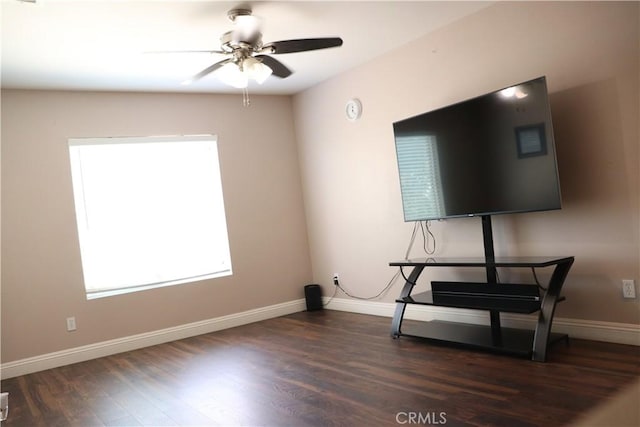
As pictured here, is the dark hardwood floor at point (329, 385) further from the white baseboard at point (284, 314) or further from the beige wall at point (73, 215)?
the beige wall at point (73, 215)

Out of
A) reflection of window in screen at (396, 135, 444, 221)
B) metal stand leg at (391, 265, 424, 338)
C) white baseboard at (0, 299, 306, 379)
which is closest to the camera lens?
reflection of window in screen at (396, 135, 444, 221)

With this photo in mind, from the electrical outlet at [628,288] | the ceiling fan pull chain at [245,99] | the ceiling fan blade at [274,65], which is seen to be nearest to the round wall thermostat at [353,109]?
the ceiling fan pull chain at [245,99]

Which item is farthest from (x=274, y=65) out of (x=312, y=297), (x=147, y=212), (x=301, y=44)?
(x=312, y=297)

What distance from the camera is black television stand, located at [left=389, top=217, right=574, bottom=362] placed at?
2.97m

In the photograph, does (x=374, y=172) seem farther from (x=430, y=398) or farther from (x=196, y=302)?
(x=430, y=398)

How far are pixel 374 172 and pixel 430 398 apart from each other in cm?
247

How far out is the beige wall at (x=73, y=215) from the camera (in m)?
4.17

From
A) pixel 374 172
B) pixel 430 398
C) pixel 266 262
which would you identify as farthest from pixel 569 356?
pixel 266 262

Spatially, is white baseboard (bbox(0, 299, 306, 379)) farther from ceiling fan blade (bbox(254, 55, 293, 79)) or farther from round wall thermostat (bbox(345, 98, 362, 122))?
ceiling fan blade (bbox(254, 55, 293, 79))

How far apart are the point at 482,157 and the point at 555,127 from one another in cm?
49

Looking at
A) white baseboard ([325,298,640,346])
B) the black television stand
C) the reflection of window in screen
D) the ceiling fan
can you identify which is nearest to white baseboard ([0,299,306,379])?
white baseboard ([325,298,640,346])

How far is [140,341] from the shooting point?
181 inches

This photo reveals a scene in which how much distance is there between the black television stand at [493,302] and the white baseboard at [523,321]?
0.11 meters

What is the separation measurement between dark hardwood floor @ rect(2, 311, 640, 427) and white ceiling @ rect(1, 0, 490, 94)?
2320 mm
